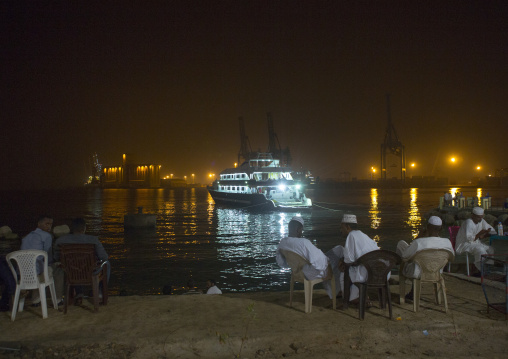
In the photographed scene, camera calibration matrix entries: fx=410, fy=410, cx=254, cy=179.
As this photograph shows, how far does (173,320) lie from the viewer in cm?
537

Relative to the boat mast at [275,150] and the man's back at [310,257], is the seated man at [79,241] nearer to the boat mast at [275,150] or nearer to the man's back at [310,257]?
the man's back at [310,257]

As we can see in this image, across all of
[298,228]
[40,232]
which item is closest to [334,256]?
[298,228]

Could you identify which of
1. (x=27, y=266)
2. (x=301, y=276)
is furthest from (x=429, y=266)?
(x=27, y=266)

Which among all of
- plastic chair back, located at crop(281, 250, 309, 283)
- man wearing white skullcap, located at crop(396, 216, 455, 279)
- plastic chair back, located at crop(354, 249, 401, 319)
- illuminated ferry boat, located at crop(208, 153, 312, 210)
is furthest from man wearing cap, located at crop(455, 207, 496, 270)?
illuminated ferry boat, located at crop(208, 153, 312, 210)

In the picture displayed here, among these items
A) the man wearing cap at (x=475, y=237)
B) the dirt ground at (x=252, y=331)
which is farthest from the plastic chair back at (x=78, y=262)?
the man wearing cap at (x=475, y=237)

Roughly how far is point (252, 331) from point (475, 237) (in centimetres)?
501

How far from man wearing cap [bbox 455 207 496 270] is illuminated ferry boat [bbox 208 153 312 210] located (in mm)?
36172

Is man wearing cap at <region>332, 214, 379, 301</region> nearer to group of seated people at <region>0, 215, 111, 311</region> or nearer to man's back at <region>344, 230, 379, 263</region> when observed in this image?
man's back at <region>344, 230, 379, 263</region>

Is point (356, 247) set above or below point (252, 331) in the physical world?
above

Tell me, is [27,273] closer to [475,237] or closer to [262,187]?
[475,237]

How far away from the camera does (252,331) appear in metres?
4.97

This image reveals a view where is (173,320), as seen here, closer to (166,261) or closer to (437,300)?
(437,300)

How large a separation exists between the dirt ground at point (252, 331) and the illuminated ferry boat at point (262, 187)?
3841 cm

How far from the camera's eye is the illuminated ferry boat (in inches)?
1844
